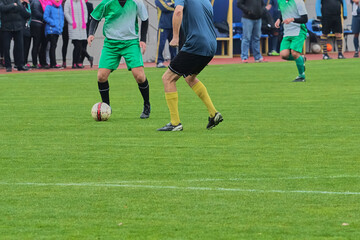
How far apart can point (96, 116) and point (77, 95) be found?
488cm

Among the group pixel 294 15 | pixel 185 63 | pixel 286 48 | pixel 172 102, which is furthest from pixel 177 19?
pixel 294 15

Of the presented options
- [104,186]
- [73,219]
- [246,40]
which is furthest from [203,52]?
[246,40]

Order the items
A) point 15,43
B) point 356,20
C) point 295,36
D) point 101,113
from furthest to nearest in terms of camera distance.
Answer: point 356,20, point 15,43, point 295,36, point 101,113

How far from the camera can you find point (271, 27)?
113ft

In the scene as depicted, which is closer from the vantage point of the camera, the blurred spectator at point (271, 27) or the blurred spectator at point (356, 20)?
the blurred spectator at point (356, 20)

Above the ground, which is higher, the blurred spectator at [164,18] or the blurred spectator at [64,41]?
the blurred spectator at [164,18]

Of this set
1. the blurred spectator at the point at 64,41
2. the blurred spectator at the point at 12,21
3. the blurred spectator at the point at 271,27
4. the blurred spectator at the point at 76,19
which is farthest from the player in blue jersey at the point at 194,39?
the blurred spectator at the point at 271,27

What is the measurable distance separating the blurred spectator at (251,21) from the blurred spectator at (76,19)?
15.8 feet

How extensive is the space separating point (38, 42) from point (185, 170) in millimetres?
18845

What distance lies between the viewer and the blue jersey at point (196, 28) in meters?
11.4

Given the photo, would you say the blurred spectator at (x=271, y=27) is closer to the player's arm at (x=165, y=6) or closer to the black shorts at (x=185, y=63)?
the player's arm at (x=165, y=6)

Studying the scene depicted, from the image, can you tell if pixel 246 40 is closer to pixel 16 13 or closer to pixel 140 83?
pixel 16 13

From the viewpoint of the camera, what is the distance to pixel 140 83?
537 inches

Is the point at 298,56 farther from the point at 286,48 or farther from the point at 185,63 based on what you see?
the point at 185,63
